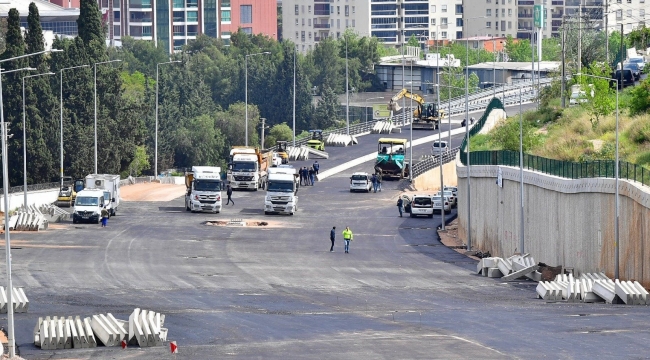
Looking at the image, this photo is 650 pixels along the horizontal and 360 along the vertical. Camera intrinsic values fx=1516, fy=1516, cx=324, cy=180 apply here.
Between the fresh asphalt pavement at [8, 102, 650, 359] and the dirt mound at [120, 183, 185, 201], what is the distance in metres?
12.9

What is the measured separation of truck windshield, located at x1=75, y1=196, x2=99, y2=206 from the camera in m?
Answer: 83.5

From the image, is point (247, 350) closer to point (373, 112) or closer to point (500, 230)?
point (500, 230)

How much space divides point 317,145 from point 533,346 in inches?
3546

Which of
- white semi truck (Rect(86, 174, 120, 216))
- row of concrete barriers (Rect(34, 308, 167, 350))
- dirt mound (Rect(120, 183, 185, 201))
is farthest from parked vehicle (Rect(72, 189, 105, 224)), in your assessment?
row of concrete barriers (Rect(34, 308, 167, 350))

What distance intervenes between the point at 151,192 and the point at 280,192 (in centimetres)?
1889

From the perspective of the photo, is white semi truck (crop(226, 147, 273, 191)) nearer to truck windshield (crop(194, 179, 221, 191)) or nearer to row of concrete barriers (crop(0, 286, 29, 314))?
truck windshield (crop(194, 179, 221, 191))

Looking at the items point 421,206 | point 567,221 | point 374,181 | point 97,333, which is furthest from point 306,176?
point 97,333

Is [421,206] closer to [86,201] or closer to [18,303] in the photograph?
[86,201]

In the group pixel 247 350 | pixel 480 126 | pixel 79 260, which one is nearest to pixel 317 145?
pixel 480 126

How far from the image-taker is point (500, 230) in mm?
75688

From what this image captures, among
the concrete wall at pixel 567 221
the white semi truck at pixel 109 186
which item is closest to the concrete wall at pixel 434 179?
the white semi truck at pixel 109 186

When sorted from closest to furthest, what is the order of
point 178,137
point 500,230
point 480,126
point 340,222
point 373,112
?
point 500,230 < point 340,222 < point 480,126 < point 178,137 < point 373,112

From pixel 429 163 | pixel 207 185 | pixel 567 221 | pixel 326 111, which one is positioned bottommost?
pixel 429 163

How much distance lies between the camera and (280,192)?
90.0m
